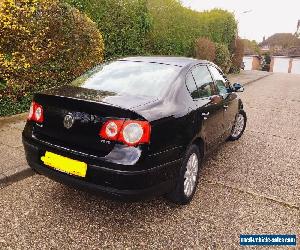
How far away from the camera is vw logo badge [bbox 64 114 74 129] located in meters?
3.28

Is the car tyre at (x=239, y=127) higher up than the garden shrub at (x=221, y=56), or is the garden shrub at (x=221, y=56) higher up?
the garden shrub at (x=221, y=56)

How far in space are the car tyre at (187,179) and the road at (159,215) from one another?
0.46ft

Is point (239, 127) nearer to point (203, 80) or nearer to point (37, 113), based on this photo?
point (203, 80)

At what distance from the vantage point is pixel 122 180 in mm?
3064

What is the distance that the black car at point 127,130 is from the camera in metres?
3.10

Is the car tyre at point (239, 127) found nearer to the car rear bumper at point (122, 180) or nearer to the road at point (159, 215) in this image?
the road at point (159, 215)

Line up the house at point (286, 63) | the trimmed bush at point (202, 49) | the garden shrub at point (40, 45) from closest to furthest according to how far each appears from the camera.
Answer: the garden shrub at point (40, 45) → the trimmed bush at point (202, 49) → the house at point (286, 63)

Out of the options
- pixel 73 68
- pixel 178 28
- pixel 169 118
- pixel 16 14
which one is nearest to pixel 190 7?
pixel 178 28

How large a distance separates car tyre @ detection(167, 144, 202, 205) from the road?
141 millimetres

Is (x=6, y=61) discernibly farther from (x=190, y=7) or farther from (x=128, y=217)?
(x=190, y=7)

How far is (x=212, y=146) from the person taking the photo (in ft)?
15.6

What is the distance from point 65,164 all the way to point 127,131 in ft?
2.36

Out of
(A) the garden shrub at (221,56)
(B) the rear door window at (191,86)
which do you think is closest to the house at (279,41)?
(A) the garden shrub at (221,56)

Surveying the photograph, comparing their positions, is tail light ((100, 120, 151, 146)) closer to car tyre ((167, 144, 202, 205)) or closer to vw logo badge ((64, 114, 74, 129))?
vw logo badge ((64, 114, 74, 129))
